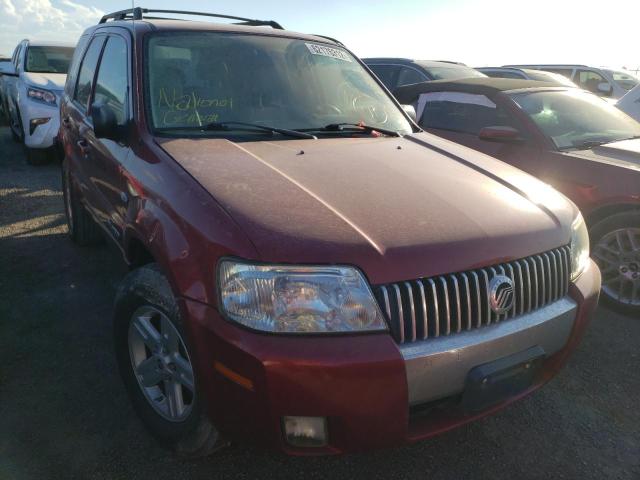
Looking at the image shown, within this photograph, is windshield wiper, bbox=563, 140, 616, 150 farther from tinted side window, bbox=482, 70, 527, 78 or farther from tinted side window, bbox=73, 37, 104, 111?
tinted side window, bbox=482, 70, 527, 78

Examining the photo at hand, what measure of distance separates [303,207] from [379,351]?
0.59 metres

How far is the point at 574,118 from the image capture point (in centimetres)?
444

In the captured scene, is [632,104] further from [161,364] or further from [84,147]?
[161,364]

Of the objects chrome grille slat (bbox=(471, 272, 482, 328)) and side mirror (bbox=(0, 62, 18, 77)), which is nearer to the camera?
chrome grille slat (bbox=(471, 272, 482, 328))

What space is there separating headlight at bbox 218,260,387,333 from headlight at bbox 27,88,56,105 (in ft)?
22.6

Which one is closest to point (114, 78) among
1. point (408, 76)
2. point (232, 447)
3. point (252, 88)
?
point (252, 88)

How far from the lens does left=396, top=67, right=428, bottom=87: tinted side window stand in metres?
8.36

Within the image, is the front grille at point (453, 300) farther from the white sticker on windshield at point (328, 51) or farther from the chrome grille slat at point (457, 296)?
the white sticker on windshield at point (328, 51)

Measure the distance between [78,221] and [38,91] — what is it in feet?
13.0

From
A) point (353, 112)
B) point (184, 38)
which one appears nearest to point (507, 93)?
point (353, 112)

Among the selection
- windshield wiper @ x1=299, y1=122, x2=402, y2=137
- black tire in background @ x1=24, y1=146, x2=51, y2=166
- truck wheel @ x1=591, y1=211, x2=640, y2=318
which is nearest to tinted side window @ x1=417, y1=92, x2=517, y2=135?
truck wheel @ x1=591, y1=211, x2=640, y2=318

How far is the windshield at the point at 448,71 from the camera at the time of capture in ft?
27.2

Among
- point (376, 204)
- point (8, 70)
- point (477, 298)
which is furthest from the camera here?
point (8, 70)

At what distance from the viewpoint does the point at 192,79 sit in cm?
273
